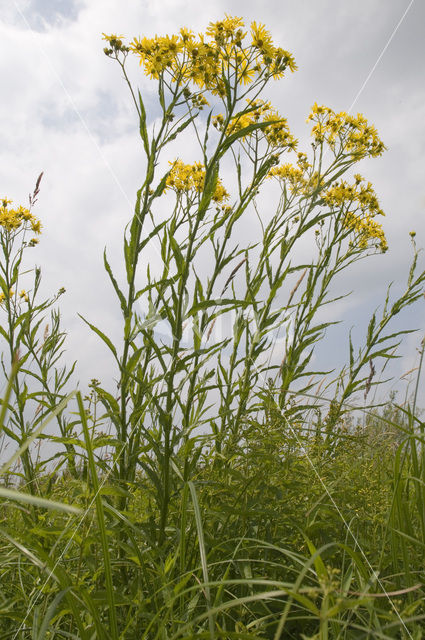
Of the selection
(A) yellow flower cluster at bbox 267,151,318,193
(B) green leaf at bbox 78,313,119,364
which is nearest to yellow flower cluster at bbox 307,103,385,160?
(A) yellow flower cluster at bbox 267,151,318,193

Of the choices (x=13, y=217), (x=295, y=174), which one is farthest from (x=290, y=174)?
(x=13, y=217)

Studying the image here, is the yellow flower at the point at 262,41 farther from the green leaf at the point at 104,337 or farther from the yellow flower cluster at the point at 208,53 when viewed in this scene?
the green leaf at the point at 104,337

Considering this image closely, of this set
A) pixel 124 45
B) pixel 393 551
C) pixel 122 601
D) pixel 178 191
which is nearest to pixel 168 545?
pixel 122 601

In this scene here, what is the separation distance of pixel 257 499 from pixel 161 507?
0.27 meters

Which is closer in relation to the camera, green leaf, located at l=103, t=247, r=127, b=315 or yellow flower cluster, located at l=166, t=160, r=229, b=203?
green leaf, located at l=103, t=247, r=127, b=315

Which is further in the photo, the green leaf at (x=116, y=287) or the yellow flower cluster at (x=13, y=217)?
the yellow flower cluster at (x=13, y=217)

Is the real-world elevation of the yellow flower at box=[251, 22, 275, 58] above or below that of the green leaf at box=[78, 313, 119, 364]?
above

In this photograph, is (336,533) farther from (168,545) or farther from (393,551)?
(168,545)

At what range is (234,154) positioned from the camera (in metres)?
→ 2.17

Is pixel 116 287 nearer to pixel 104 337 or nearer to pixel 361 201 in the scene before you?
pixel 104 337

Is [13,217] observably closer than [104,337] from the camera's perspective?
No

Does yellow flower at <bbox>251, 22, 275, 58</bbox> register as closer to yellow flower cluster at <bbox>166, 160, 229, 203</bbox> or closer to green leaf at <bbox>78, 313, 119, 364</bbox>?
yellow flower cluster at <bbox>166, 160, 229, 203</bbox>

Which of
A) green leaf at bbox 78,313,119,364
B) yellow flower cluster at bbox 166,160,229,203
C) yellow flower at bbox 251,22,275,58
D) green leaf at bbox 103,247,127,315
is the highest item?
yellow flower at bbox 251,22,275,58

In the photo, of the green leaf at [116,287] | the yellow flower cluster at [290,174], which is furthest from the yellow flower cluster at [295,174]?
the green leaf at [116,287]
